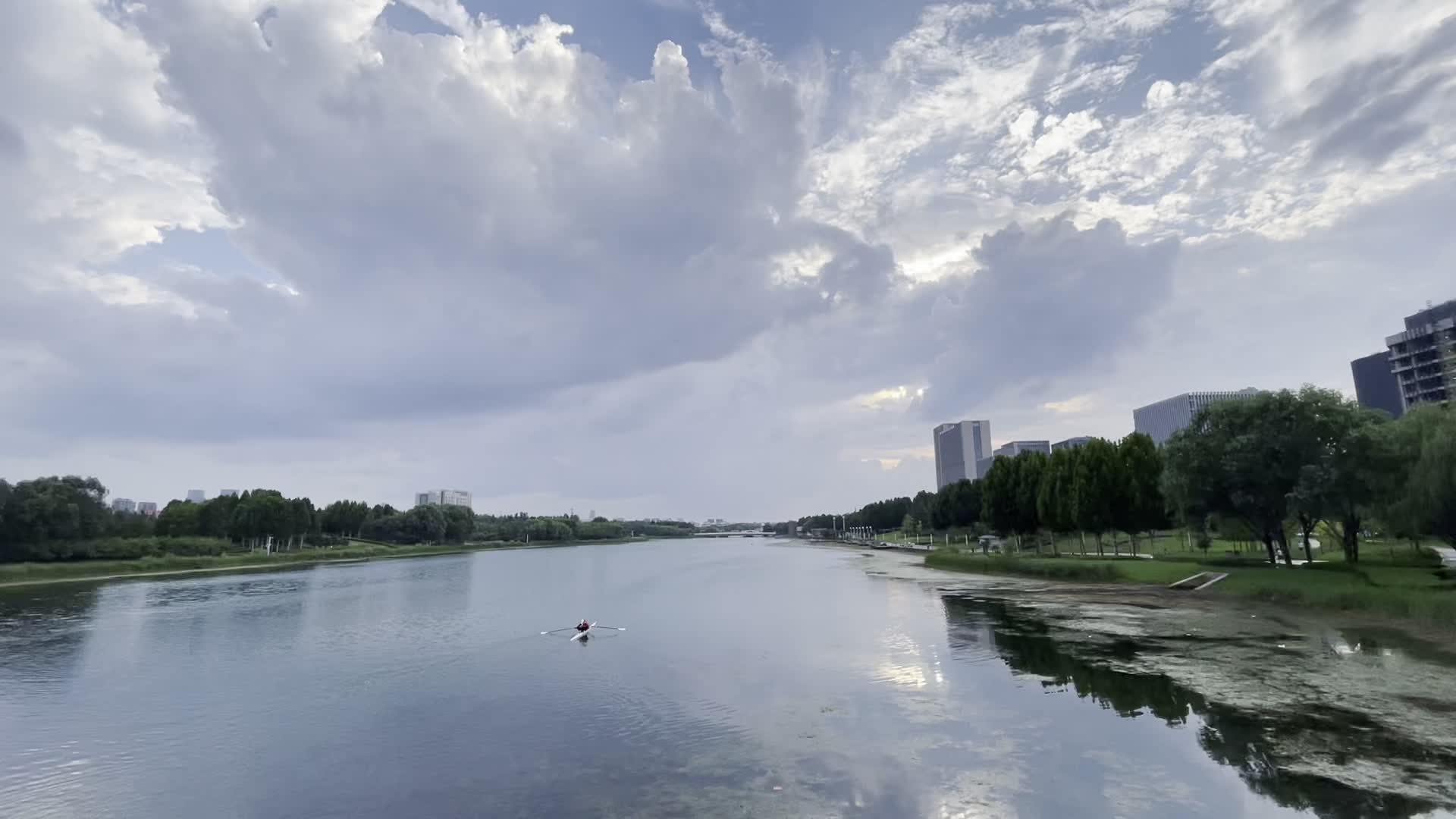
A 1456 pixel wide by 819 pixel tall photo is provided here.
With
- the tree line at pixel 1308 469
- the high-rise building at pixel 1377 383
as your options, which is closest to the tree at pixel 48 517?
the tree line at pixel 1308 469

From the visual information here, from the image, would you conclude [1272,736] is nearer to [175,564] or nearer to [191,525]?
[175,564]

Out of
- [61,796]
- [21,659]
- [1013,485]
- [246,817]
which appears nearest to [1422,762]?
[246,817]

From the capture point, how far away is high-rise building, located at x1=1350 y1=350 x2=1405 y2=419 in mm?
167375

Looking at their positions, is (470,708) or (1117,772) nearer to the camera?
(1117,772)

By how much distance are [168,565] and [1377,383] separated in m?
241

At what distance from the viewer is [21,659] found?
1246 inches

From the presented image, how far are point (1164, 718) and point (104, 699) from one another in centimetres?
3245

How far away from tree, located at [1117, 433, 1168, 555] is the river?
2417 centimetres

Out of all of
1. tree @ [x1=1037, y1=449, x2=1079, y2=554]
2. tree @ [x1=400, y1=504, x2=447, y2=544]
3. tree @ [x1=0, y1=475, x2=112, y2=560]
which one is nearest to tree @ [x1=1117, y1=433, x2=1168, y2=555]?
tree @ [x1=1037, y1=449, x2=1079, y2=554]

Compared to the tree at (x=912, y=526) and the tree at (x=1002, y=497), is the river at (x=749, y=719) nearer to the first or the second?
the tree at (x=1002, y=497)

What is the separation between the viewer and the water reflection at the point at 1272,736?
12164mm

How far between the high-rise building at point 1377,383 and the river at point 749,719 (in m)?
186

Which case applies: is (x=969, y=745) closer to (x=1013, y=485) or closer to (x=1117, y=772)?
(x=1117, y=772)

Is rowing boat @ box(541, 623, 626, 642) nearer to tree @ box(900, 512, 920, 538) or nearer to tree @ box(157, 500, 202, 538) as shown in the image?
tree @ box(157, 500, 202, 538)
